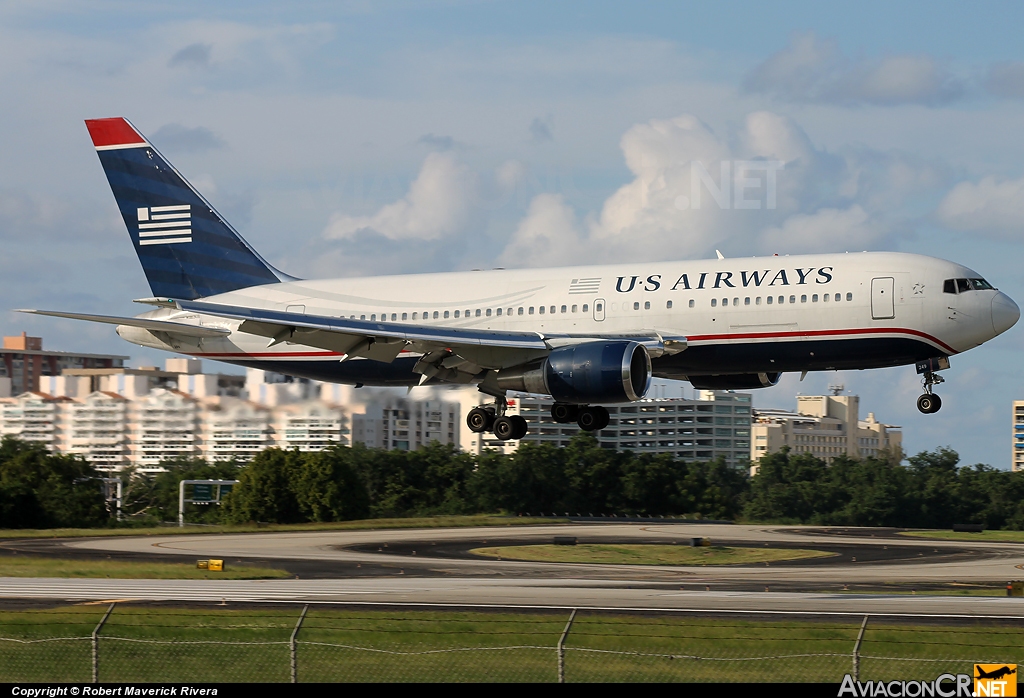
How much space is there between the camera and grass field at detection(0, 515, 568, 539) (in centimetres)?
7531

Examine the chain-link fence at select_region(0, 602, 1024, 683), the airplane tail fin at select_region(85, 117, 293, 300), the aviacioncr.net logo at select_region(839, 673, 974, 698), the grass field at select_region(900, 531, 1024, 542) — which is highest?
the airplane tail fin at select_region(85, 117, 293, 300)

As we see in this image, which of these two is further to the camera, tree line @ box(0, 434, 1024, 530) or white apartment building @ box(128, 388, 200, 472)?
tree line @ box(0, 434, 1024, 530)

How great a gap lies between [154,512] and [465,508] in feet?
86.3

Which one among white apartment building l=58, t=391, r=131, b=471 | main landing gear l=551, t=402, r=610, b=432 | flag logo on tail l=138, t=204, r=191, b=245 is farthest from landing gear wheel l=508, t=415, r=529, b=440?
white apartment building l=58, t=391, r=131, b=471

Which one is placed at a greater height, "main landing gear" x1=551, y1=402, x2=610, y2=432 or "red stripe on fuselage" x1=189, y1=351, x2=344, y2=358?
"red stripe on fuselage" x1=189, y1=351, x2=344, y2=358

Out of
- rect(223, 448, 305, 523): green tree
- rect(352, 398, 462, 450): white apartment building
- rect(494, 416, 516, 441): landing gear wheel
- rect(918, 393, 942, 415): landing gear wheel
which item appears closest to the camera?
rect(918, 393, 942, 415): landing gear wheel

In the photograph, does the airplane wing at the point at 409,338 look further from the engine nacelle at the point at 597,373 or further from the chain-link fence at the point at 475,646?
the chain-link fence at the point at 475,646

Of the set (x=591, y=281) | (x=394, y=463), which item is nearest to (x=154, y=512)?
(x=394, y=463)

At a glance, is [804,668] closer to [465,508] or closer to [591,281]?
[591,281]

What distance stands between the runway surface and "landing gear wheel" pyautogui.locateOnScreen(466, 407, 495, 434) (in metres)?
5.50

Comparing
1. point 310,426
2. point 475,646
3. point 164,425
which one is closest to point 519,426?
point 475,646

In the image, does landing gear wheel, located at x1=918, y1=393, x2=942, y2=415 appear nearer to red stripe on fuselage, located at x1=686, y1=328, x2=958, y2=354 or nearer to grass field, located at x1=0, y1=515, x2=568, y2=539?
red stripe on fuselage, located at x1=686, y1=328, x2=958, y2=354

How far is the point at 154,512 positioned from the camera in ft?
346

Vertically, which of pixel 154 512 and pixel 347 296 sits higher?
pixel 347 296
